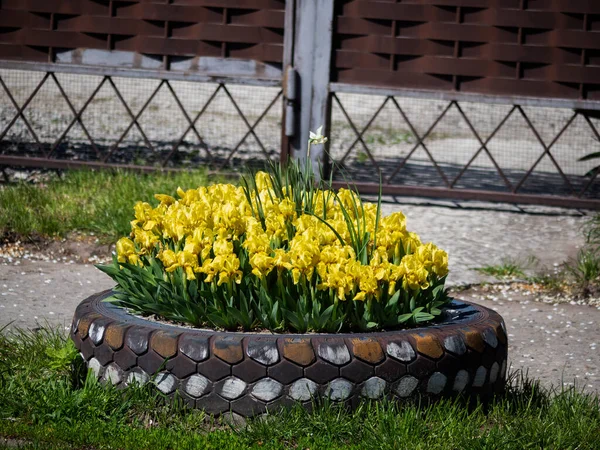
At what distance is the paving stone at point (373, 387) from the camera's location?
2988mm

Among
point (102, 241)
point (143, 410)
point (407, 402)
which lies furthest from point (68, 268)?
point (407, 402)

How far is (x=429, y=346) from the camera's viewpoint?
3041 mm

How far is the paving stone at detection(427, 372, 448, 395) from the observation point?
307cm

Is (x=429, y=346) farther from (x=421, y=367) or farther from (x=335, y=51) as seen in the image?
(x=335, y=51)

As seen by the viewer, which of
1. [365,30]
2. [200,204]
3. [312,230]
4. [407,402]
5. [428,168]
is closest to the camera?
[407,402]

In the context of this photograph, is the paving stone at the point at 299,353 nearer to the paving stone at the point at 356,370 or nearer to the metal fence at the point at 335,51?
the paving stone at the point at 356,370

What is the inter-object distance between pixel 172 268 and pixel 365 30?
437 cm

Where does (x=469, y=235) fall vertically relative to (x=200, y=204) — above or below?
below

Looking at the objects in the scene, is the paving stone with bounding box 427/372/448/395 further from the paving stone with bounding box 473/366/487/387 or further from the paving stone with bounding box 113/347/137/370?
the paving stone with bounding box 113/347/137/370

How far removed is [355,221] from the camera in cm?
366

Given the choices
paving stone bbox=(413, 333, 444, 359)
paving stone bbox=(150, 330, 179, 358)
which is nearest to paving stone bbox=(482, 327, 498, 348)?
paving stone bbox=(413, 333, 444, 359)

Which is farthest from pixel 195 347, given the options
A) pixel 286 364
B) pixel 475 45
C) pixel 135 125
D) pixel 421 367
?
pixel 135 125

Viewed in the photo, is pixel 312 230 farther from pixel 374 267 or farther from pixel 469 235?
pixel 469 235

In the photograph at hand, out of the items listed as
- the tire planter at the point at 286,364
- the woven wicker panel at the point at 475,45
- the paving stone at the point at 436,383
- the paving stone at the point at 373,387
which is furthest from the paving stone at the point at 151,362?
the woven wicker panel at the point at 475,45
